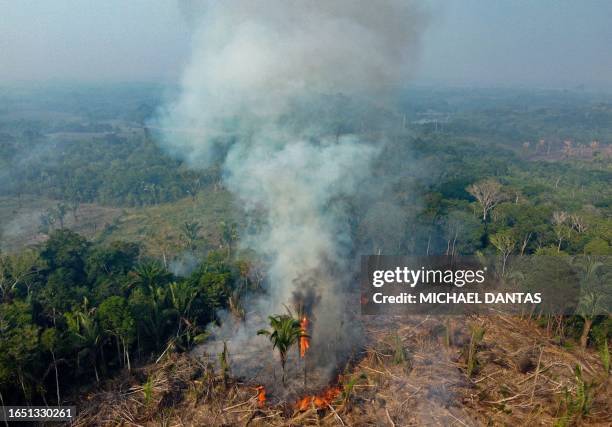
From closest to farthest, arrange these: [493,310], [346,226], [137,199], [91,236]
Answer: [493,310] → [346,226] → [91,236] → [137,199]

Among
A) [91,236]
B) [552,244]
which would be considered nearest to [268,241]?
[552,244]

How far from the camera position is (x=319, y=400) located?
56.0 ft

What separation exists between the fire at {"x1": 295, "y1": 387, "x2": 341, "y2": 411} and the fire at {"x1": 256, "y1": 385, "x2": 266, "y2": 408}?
4.63 ft

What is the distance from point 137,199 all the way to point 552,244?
187 feet

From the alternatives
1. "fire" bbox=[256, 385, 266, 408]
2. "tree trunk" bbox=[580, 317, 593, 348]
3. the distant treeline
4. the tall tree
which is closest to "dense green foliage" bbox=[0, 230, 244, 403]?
"fire" bbox=[256, 385, 266, 408]

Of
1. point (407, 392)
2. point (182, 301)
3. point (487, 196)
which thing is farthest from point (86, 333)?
point (487, 196)

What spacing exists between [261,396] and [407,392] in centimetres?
636

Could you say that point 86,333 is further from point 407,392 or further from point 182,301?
point 407,392

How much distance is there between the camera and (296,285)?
23.0 meters

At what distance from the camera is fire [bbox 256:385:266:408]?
55.7 ft

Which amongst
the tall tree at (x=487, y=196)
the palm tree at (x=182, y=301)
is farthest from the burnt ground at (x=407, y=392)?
the tall tree at (x=487, y=196)

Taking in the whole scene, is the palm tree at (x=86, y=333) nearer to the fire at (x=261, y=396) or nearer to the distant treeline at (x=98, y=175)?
the fire at (x=261, y=396)

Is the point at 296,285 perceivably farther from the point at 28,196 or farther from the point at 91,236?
the point at 28,196

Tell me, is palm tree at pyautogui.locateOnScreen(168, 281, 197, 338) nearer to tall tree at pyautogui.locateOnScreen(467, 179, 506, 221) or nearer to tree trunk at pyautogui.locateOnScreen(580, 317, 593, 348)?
tree trunk at pyautogui.locateOnScreen(580, 317, 593, 348)
